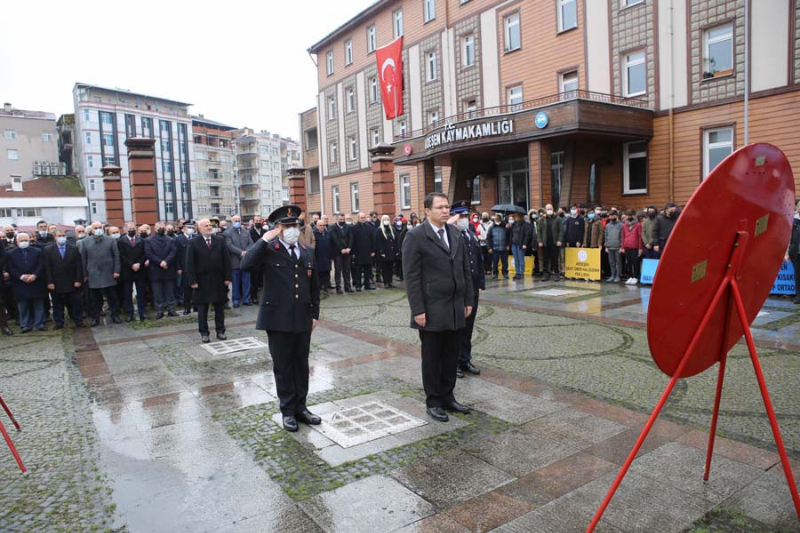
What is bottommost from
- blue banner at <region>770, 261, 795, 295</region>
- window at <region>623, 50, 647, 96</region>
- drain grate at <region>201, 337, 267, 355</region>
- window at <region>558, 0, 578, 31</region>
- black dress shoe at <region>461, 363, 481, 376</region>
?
drain grate at <region>201, 337, 267, 355</region>

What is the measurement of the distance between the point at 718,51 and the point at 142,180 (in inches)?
776

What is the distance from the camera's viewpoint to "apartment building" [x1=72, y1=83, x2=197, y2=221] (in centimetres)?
7562

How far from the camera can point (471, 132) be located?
2148cm

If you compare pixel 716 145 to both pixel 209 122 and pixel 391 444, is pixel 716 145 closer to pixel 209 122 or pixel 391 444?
pixel 391 444

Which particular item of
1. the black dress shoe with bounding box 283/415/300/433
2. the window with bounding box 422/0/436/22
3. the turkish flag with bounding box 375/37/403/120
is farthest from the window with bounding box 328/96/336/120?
the black dress shoe with bounding box 283/415/300/433

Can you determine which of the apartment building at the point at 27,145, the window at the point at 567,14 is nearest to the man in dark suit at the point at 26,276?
the window at the point at 567,14

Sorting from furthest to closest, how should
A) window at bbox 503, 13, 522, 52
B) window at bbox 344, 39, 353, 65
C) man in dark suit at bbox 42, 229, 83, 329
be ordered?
window at bbox 344, 39, 353, 65 < window at bbox 503, 13, 522, 52 < man in dark suit at bbox 42, 229, 83, 329

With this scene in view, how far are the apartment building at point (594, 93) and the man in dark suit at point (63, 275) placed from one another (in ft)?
47.5

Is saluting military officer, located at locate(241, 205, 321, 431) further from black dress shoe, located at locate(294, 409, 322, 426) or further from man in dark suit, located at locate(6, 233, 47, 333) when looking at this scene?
man in dark suit, located at locate(6, 233, 47, 333)

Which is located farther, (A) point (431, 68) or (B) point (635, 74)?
(A) point (431, 68)

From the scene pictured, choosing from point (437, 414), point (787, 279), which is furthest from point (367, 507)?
point (787, 279)

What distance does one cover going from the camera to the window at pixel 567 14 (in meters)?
22.5

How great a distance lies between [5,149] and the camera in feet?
220

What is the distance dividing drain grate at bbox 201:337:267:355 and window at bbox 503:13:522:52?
20.6 metres
